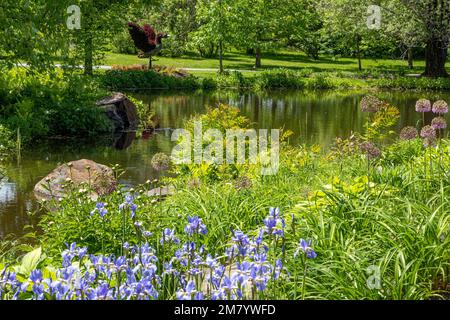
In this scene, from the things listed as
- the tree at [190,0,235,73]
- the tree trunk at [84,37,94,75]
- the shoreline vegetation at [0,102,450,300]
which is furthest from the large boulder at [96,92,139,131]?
the tree at [190,0,235,73]

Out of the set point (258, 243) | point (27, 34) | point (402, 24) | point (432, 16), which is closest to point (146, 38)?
point (402, 24)

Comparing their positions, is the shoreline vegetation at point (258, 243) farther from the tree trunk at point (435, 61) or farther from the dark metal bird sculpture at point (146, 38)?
the tree trunk at point (435, 61)

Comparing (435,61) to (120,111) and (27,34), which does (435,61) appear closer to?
(120,111)

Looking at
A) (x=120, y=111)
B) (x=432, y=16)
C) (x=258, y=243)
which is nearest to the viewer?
→ (x=258, y=243)

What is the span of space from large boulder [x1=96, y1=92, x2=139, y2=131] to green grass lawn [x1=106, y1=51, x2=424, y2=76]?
14154mm

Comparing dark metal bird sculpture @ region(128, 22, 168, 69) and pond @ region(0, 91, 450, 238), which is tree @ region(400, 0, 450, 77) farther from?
dark metal bird sculpture @ region(128, 22, 168, 69)

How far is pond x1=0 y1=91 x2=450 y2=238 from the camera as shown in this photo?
10.8m

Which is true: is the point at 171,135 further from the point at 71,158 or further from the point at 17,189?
the point at 17,189

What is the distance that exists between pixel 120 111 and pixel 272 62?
24678mm

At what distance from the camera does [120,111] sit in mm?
18312

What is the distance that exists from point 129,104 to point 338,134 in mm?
5801

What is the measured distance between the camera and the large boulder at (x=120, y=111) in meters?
17.9
